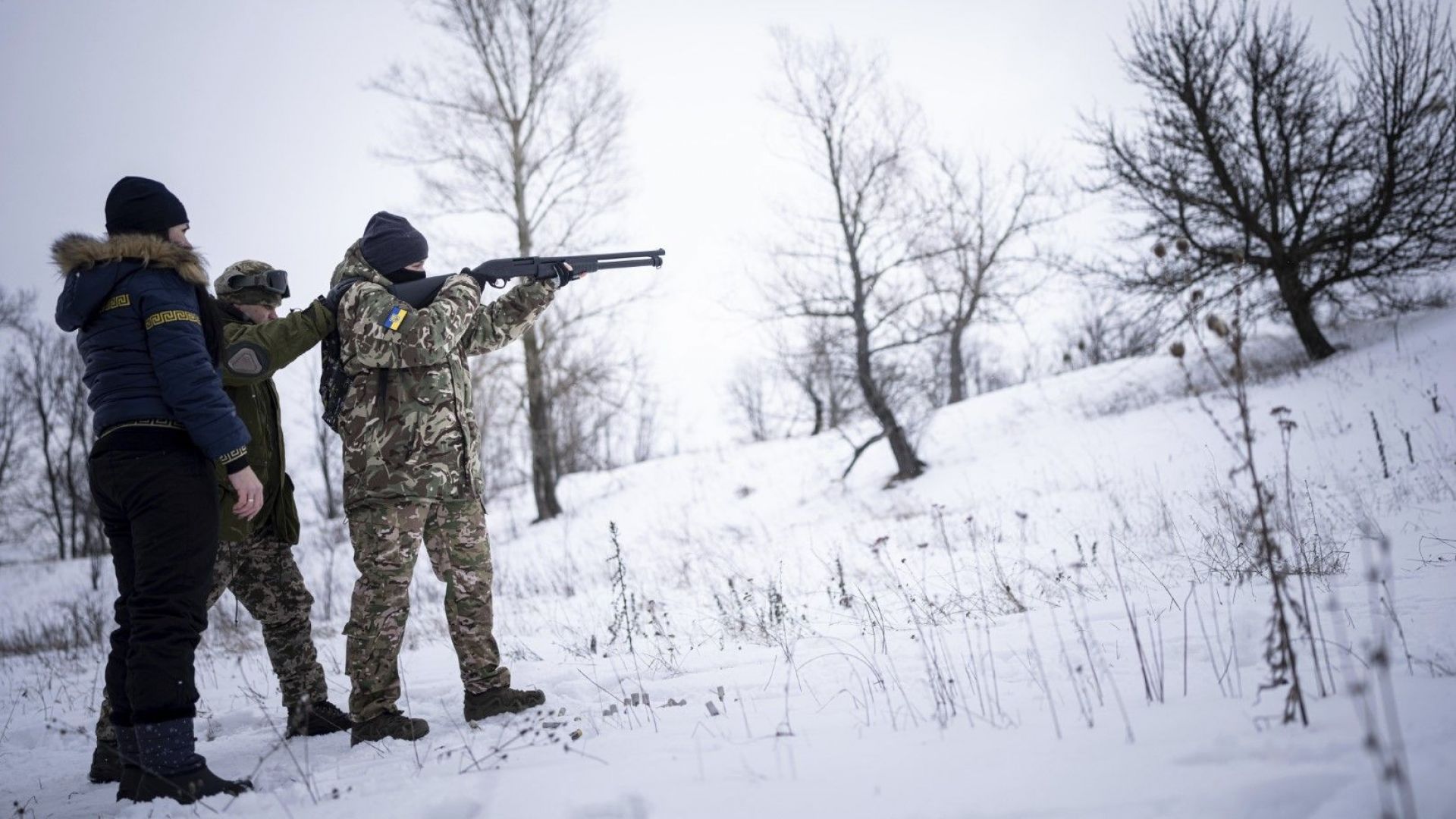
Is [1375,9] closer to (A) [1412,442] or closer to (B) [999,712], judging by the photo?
(A) [1412,442]

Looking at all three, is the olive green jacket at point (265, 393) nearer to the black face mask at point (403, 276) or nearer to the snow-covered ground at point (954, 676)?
the black face mask at point (403, 276)

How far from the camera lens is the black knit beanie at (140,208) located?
8.02 ft

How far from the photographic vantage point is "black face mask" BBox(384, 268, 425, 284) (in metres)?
3.06

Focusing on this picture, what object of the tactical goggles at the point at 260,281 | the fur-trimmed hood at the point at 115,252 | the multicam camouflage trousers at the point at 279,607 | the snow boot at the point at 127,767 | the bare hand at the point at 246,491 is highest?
the tactical goggles at the point at 260,281

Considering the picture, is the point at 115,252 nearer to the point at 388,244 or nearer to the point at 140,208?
the point at 140,208

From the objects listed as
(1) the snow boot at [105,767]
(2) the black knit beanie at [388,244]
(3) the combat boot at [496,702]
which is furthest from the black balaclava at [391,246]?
(1) the snow boot at [105,767]

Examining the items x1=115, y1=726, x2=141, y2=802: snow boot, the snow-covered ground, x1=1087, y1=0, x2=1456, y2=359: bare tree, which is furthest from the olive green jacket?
x1=1087, y1=0, x2=1456, y2=359: bare tree

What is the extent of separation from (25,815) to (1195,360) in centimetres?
1506

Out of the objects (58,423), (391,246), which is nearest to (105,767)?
(391,246)

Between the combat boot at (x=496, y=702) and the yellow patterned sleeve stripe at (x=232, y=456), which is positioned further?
the combat boot at (x=496, y=702)

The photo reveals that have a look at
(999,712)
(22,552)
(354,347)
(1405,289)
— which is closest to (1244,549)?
(999,712)

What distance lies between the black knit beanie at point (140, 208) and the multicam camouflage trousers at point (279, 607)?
1.34m

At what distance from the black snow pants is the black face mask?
1037 mm

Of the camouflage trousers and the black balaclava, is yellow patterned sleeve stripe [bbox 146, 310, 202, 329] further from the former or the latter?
the camouflage trousers
